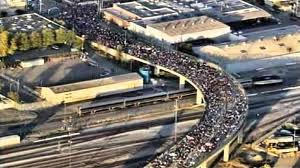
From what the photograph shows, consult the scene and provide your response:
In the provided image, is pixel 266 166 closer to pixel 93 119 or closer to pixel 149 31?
pixel 93 119

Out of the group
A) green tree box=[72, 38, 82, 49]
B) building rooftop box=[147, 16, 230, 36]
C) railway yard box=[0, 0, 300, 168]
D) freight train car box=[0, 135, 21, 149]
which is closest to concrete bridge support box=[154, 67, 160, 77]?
railway yard box=[0, 0, 300, 168]

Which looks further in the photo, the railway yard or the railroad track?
the railway yard

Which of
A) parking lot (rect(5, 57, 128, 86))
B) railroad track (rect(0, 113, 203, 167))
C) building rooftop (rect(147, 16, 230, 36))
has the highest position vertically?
building rooftop (rect(147, 16, 230, 36))

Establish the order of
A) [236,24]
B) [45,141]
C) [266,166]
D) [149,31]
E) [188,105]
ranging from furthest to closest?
1. [236,24]
2. [149,31]
3. [188,105]
4. [45,141]
5. [266,166]

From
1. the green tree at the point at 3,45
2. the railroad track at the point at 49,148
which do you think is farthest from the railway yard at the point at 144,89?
the green tree at the point at 3,45

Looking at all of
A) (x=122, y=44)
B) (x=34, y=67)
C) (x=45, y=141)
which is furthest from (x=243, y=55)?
(x=45, y=141)

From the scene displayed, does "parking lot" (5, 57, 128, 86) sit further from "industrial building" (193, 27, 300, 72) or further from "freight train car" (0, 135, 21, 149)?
"freight train car" (0, 135, 21, 149)
